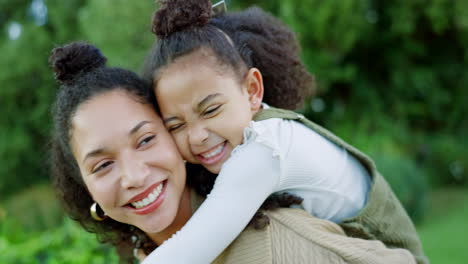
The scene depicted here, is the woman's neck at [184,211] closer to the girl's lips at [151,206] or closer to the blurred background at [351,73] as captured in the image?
the girl's lips at [151,206]

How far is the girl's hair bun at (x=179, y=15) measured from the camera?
2.06 metres

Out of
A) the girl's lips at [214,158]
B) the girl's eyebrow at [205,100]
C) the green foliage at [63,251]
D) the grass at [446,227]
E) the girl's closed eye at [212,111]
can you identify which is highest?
the girl's eyebrow at [205,100]

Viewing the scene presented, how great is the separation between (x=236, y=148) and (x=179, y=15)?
23.5 inches

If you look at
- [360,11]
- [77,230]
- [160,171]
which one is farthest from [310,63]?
[160,171]

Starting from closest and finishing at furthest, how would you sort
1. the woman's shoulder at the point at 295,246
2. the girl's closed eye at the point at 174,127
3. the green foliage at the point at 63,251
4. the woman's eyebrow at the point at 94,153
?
1. the woman's shoulder at the point at 295,246
2. the woman's eyebrow at the point at 94,153
3. the girl's closed eye at the point at 174,127
4. the green foliage at the point at 63,251

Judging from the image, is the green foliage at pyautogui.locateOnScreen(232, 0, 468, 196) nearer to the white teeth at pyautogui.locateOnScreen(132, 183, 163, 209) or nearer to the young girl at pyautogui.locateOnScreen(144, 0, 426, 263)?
the young girl at pyautogui.locateOnScreen(144, 0, 426, 263)

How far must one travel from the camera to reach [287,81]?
8.59 feet

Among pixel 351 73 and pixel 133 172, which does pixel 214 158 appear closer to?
pixel 133 172

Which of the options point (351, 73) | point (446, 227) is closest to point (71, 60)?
point (446, 227)

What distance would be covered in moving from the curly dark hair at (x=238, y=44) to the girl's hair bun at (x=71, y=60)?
0.25m

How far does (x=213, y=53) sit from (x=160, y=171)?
1.76 feet

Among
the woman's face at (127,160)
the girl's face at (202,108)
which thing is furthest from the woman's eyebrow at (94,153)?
the girl's face at (202,108)

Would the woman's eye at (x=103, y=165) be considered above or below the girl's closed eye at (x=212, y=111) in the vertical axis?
below

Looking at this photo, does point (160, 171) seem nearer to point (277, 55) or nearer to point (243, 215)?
point (243, 215)
